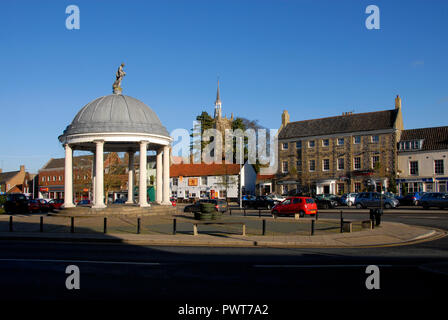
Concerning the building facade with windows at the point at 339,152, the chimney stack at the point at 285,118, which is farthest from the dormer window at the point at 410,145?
the chimney stack at the point at 285,118

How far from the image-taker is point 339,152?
6556cm

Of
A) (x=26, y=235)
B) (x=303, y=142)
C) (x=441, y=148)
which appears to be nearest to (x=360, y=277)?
(x=26, y=235)

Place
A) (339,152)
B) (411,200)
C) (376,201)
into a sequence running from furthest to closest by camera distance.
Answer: (339,152) < (411,200) < (376,201)

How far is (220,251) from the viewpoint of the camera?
1524 centimetres

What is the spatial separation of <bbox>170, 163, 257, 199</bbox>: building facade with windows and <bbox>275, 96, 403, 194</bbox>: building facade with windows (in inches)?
326

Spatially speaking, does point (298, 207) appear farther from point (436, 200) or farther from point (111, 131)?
point (436, 200)

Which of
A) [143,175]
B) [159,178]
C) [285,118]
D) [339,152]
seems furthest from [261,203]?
[285,118]

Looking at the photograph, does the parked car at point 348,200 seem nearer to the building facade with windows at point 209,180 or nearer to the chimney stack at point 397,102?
the chimney stack at point 397,102

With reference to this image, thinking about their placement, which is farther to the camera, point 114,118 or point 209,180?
point 209,180

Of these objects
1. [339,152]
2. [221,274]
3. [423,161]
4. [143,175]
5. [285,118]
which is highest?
[285,118]

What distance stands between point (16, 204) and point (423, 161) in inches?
2097
